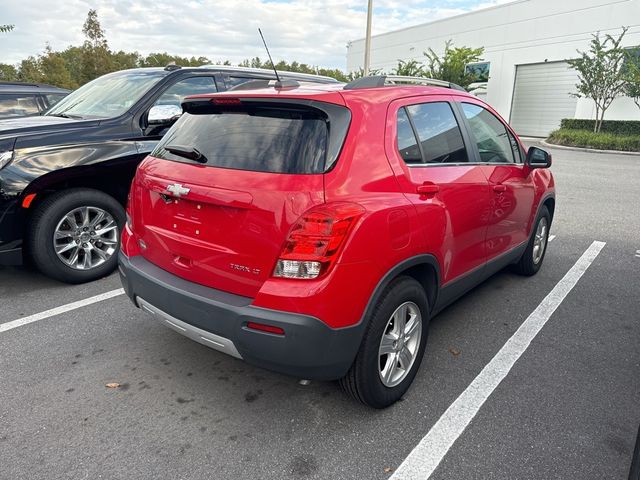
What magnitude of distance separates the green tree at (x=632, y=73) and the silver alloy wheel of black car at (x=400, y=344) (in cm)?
2291

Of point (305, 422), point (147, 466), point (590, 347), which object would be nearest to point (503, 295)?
point (590, 347)

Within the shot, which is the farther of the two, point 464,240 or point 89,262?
point 89,262

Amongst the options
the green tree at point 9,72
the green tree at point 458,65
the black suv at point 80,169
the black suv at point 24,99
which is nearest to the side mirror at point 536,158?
the black suv at point 80,169

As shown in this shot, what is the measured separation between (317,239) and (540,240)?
337 cm

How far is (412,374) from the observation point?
2758mm

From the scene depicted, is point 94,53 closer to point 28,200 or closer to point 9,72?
point 9,72

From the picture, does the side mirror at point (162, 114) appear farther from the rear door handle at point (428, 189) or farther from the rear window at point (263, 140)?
the rear door handle at point (428, 189)

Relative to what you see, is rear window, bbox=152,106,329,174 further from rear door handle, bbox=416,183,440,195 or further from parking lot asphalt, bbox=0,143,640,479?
parking lot asphalt, bbox=0,143,640,479

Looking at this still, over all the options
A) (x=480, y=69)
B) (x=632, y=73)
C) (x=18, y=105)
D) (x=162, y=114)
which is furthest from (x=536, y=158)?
(x=480, y=69)

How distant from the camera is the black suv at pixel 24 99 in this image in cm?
722

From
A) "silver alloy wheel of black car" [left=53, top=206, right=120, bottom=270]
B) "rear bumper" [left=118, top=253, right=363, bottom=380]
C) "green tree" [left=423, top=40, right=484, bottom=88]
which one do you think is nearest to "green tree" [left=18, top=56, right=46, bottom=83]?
"green tree" [left=423, top=40, right=484, bottom=88]

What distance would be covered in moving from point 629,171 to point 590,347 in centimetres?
1233

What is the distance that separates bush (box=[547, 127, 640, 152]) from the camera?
19125mm

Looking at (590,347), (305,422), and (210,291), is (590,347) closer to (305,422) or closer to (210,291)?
(305,422)
